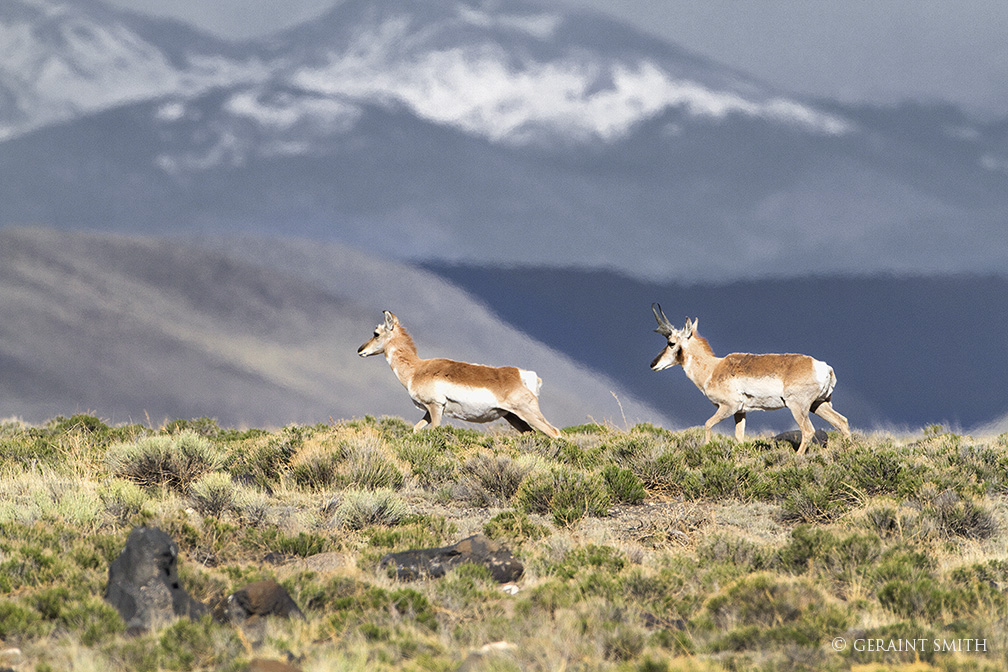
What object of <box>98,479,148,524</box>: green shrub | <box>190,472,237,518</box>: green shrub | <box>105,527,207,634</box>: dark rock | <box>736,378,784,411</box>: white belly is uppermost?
<box>736,378,784,411</box>: white belly

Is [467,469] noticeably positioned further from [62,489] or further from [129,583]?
[129,583]

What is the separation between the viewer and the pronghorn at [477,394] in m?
16.9

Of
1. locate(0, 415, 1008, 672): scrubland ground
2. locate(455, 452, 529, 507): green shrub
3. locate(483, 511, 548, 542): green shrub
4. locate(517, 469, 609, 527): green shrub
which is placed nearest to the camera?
locate(0, 415, 1008, 672): scrubland ground

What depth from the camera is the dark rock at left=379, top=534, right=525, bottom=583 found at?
8.41 meters

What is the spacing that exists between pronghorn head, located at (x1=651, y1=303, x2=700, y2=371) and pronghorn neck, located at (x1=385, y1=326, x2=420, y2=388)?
5.47 m

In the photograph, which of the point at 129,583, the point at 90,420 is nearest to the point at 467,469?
Answer: the point at 129,583

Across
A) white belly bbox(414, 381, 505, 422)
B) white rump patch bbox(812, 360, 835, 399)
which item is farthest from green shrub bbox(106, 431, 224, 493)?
white rump patch bbox(812, 360, 835, 399)

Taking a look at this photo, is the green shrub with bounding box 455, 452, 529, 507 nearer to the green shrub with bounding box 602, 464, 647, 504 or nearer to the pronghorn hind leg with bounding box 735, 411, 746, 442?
the green shrub with bounding box 602, 464, 647, 504

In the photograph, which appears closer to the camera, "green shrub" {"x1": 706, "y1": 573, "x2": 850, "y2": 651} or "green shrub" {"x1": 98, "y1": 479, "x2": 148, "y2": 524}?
"green shrub" {"x1": 706, "y1": 573, "x2": 850, "y2": 651}

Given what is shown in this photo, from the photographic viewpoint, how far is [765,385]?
17.5 metres

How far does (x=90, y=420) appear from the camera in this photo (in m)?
18.7

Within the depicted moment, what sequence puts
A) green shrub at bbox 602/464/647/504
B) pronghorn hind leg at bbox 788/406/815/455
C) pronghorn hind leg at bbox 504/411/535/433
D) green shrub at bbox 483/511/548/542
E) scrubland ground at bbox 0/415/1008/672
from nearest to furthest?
scrubland ground at bbox 0/415/1008/672, green shrub at bbox 483/511/548/542, green shrub at bbox 602/464/647/504, pronghorn hind leg at bbox 788/406/815/455, pronghorn hind leg at bbox 504/411/535/433

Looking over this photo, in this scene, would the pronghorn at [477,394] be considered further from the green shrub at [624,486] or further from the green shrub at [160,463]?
the green shrub at [160,463]

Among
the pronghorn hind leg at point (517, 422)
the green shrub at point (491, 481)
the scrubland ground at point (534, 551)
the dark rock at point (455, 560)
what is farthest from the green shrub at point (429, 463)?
the dark rock at point (455, 560)
